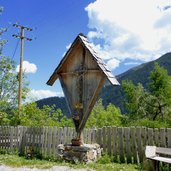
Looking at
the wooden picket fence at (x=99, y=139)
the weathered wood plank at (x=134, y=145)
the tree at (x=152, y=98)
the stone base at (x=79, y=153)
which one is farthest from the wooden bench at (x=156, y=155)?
the tree at (x=152, y=98)

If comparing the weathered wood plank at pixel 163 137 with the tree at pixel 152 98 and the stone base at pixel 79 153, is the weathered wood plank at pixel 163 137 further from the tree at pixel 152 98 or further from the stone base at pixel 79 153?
the tree at pixel 152 98

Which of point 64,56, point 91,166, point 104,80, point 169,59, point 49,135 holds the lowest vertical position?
point 91,166

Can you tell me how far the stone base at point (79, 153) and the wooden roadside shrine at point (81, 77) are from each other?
52 centimetres

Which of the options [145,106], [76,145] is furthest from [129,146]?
[145,106]

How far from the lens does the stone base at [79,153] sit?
11070 mm

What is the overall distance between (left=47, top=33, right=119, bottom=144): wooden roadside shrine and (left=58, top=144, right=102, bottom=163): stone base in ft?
1.71

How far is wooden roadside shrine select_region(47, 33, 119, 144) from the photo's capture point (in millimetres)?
11273

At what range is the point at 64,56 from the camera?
1195 cm

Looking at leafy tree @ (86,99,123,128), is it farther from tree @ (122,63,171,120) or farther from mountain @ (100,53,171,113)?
mountain @ (100,53,171,113)

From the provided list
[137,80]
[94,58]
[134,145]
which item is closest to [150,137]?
[134,145]

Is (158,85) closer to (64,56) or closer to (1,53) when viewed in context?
(1,53)

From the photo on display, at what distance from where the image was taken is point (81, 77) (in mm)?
11695

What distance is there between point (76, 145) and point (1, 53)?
14.5 meters

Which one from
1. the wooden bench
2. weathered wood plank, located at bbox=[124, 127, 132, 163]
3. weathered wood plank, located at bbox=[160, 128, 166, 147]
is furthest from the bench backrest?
weathered wood plank, located at bbox=[124, 127, 132, 163]
